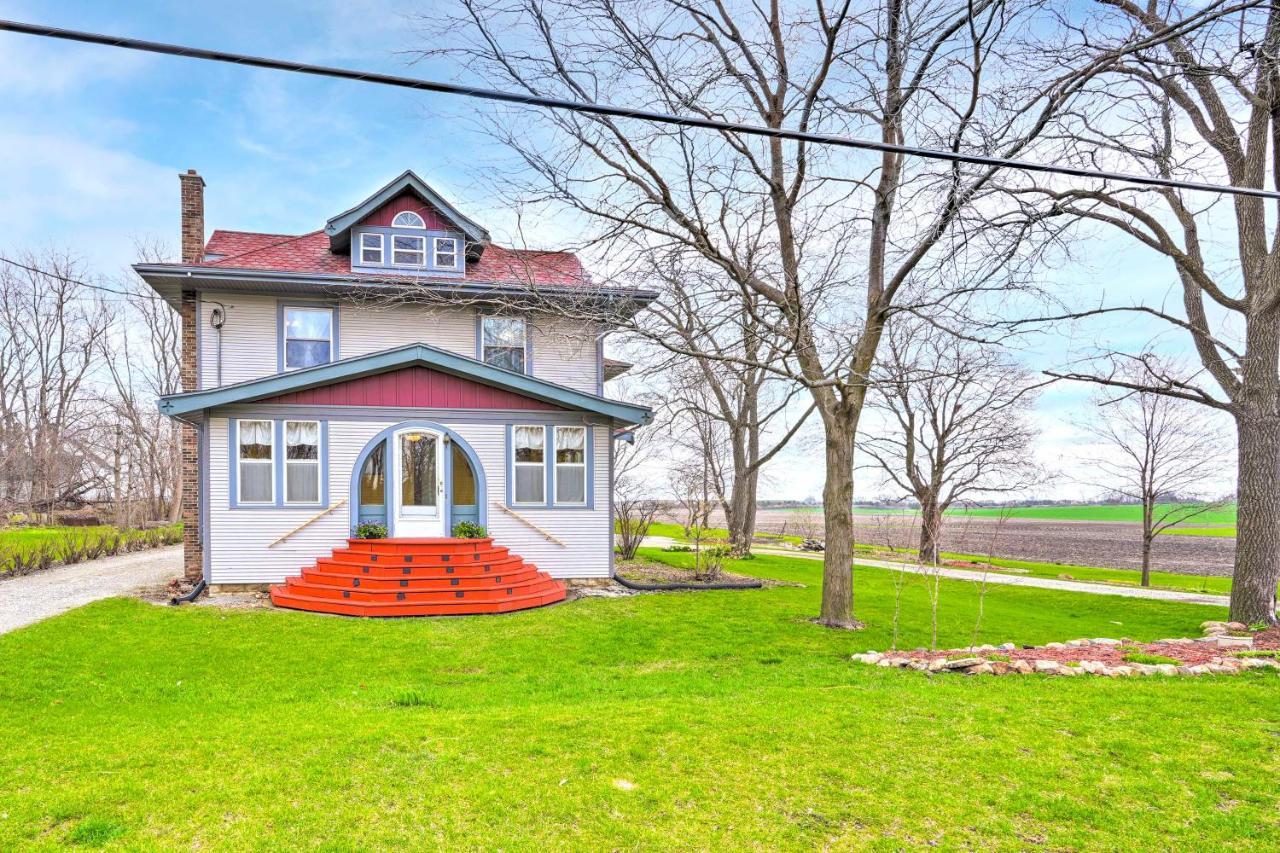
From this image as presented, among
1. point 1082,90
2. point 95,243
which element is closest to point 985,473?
point 1082,90

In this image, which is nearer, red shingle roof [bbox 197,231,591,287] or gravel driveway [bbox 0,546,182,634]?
gravel driveway [bbox 0,546,182,634]

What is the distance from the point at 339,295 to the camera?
14.6 metres

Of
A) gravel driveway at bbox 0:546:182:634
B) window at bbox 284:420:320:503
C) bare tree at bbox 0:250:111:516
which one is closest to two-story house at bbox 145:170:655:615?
window at bbox 284:420:320:503

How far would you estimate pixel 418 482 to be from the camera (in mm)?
13469

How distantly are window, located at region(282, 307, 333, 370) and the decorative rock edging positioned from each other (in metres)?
11.7

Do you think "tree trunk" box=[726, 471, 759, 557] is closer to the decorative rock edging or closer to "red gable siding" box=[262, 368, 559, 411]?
"red gable siding" box=[262, 368, 559, 411]

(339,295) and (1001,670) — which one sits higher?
(339,295)

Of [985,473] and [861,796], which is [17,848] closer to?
[861,796]

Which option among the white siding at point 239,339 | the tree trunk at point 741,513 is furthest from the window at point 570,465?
the tree trunk at point 741,513

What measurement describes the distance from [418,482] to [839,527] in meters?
7.58

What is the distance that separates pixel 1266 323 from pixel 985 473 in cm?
1459

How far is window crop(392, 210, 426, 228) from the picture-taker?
15.5 metres

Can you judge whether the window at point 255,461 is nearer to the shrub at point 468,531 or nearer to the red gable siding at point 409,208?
the shrub at point 468,531

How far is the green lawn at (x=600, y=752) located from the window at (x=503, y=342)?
783 centimetres
